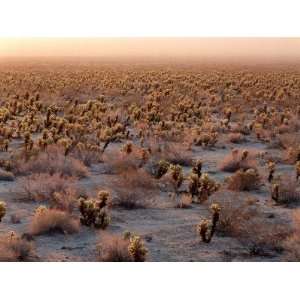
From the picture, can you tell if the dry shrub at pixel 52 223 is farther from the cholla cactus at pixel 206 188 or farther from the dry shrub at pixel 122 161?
the dry shrub at pixel 122 161

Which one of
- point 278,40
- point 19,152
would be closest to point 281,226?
point 278,40

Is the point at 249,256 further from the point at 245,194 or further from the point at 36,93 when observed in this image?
the point at 36,93

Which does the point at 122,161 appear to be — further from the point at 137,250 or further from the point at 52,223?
the point at 137,250

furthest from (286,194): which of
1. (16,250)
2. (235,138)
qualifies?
(235,138)

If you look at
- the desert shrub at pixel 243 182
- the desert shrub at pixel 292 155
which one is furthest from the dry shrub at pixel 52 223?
the desert shrub at pixel 292 155

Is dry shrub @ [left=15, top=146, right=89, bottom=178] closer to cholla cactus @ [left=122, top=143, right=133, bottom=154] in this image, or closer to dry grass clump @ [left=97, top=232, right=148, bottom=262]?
cholla cactus @ [left=122, top=143, right=133, bottom=154]

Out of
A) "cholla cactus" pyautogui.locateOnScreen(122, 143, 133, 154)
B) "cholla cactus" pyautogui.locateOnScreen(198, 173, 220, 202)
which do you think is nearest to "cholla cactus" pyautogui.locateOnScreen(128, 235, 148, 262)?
"cholla cactus" pyautogui.locateOnScreen(198, 173, 220, 202)
